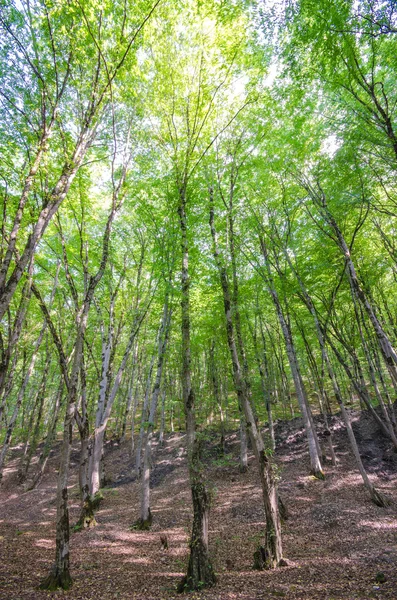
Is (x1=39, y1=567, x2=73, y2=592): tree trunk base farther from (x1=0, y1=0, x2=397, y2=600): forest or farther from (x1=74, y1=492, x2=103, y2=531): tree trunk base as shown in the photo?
(x1=74, y1=492, x2=103, y2=531): tree trunk base

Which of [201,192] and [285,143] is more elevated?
[285,143]

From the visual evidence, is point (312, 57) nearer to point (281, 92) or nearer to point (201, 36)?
point (281, 92)

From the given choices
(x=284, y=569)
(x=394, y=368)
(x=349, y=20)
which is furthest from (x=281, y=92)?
(x=284, y=569)

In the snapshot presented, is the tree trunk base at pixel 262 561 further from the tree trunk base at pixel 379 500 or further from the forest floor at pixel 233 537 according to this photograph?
the tree trunk base at pixel 379 500

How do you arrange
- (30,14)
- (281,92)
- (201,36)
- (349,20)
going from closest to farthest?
(349,20)
(30,14)
(201,36)
(281,92)

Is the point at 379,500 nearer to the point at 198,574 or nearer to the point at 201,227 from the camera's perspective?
the point at 198,574

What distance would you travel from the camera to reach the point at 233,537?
7.97 metres

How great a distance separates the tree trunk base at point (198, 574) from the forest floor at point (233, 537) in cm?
24

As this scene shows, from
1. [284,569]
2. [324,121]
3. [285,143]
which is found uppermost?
[285,143]

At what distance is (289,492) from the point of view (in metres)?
10.6

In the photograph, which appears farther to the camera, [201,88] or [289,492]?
[289,492]

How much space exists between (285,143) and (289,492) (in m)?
13.2

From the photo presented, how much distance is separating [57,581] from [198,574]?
8.77 ft

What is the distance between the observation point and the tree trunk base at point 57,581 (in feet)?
17.0
